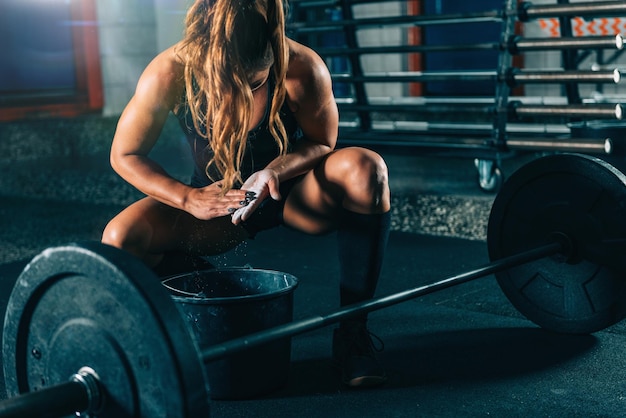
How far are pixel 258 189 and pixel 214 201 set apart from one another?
85mm

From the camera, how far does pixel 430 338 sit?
6.42ft

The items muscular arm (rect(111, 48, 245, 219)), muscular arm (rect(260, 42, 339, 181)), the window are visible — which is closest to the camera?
muscular arm (rect(111, 48, 245, 219))

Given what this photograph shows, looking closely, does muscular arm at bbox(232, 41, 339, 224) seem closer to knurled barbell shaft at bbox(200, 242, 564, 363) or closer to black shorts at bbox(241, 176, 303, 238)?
black shorts at bbox(241, 176, 303, 238)

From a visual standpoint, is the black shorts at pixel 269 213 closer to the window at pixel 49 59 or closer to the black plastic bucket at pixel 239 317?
the black plastic bucket at pixel 239 317

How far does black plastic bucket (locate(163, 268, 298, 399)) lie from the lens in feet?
4.88

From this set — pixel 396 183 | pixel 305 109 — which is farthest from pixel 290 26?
pixel 305 109

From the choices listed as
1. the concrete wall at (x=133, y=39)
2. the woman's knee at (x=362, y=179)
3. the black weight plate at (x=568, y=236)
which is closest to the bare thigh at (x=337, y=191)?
the woman's knee at (x=362, y=179)

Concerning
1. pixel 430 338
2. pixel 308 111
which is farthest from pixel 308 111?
pixel 430 338

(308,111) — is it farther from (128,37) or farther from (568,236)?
(128,37)

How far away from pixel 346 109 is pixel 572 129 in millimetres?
1301

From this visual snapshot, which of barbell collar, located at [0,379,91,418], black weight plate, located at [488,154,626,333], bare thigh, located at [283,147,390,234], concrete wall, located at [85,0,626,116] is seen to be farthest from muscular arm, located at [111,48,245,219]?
concrete wall, located at [85,0,626,116]

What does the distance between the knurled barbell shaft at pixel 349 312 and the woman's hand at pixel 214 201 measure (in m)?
0.25

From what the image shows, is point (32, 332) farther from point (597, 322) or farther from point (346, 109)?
point (346, 109)

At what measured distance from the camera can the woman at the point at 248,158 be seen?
58.3 inches
